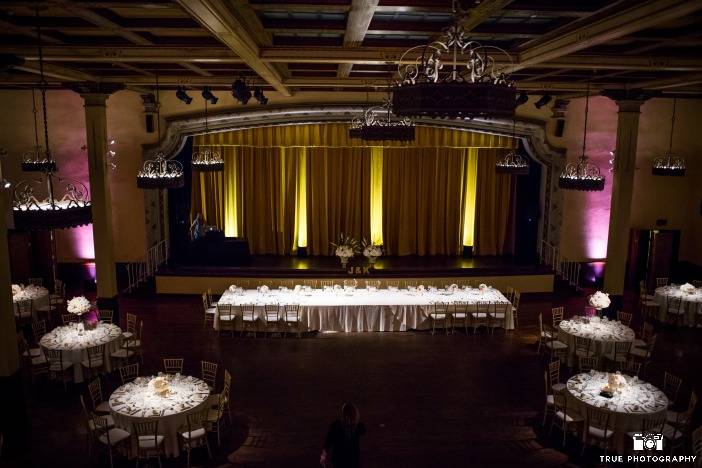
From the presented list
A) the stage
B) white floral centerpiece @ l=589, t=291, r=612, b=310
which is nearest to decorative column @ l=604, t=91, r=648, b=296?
white floral centerpiece @ l=589, t=291, r=612, b=310

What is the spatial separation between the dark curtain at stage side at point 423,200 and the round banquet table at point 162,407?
9.64 metres

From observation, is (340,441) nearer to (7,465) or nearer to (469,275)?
(7,465)

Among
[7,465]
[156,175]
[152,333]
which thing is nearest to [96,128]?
[156,175]

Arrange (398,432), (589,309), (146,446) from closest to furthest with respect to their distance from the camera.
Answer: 1. (146,446)
2. (398,432)
3. (589,309)

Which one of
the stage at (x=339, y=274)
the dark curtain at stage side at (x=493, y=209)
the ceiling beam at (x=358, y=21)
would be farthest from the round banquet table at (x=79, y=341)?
the dark curtain at stage side at (x=493, y=209)

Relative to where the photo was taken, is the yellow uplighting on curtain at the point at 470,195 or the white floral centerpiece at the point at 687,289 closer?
the white floral centerpiece at the point at 687,289

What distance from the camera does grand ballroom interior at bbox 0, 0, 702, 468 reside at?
18.4 ft

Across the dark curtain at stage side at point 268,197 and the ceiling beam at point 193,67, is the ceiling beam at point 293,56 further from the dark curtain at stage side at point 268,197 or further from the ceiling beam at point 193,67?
the dark curtain at stage side at point 268,197

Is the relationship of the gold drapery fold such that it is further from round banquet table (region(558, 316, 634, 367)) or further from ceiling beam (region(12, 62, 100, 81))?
round banquet table (region(558, 316, 634, 367))

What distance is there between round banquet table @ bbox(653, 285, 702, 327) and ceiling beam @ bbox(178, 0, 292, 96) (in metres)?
10.0

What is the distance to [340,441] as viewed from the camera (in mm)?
5484

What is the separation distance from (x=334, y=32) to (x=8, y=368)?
5.63 m

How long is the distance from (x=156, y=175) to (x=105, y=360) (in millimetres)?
3026

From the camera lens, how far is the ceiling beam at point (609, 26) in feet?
14.0
